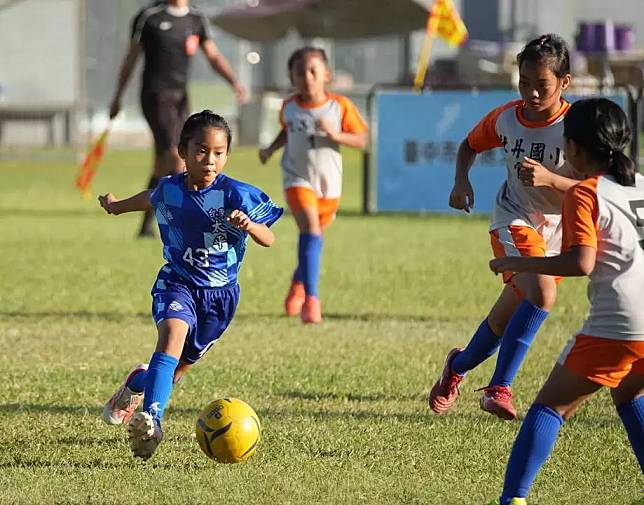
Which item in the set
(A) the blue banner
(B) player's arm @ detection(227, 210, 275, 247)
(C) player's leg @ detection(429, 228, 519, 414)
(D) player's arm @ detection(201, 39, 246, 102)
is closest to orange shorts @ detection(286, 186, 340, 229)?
(D) player's arm @ detection(201, 39, 246, 102)

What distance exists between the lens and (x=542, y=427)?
446 cm

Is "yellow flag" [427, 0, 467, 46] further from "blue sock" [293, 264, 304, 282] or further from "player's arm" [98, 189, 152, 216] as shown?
"player's arm" [98, 189, 152, 216]

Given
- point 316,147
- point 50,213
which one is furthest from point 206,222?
point 50,213

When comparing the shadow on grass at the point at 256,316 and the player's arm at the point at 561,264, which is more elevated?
the player's arm at the point at 561,264

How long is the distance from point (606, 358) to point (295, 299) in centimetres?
505

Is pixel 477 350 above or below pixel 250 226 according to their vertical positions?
below

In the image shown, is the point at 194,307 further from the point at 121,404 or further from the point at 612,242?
the point at 612,242

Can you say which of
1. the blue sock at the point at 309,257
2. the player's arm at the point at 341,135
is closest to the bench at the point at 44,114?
the player's arm at the point at 341,135

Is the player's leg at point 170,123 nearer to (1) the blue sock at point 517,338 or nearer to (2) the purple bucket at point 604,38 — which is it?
(1) the blue sock at point 517,338

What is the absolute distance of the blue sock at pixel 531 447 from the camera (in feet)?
14.6

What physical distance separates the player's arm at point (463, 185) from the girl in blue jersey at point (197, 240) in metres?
→ 0.89

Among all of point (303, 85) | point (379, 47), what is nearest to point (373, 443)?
point (303, 85)

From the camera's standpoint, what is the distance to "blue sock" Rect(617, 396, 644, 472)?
4.54m

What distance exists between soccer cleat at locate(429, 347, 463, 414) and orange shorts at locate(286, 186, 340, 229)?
10.2 feet
